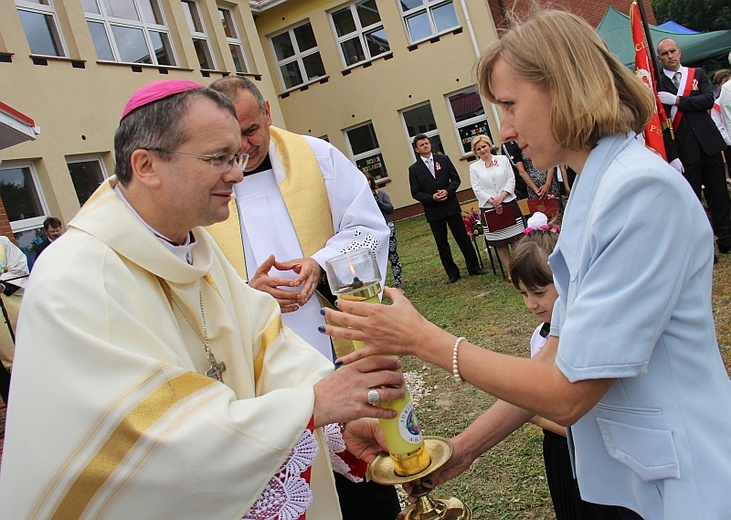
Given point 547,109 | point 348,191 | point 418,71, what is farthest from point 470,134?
point 547,109

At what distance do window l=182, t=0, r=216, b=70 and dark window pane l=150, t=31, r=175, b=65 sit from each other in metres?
1.17

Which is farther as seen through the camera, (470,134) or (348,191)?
(470,134)

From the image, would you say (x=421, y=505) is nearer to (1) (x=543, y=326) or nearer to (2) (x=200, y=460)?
(2) (x=200, y=460)

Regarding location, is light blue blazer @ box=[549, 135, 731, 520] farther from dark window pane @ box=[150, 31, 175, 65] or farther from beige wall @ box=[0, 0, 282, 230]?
dark window pane @ box=[150, 31, 175, 65]

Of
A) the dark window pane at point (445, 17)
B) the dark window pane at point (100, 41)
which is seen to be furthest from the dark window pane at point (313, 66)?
the dark window pane at point (100, 41)

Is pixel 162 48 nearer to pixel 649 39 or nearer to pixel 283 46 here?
pixel 283 46

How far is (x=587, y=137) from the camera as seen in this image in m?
1.47

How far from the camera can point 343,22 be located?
829 inches

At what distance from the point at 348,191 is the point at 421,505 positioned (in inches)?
71.8

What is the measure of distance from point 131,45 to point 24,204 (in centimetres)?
493

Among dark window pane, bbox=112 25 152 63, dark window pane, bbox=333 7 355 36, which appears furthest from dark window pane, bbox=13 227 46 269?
dark window pane, bbox=333 7 355 36

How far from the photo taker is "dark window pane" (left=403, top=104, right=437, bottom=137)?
2044cm

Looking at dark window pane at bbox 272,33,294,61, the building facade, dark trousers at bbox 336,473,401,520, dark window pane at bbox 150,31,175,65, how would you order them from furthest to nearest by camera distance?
dark window pane at bbox 272,33,294,61 → dark window pane at bbox 150,31,175,65 → the building facade → dark trousers at bbox 336,473,401,520

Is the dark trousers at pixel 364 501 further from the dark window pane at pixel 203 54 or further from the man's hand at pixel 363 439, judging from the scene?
the dark window pane at pixel 203 54
